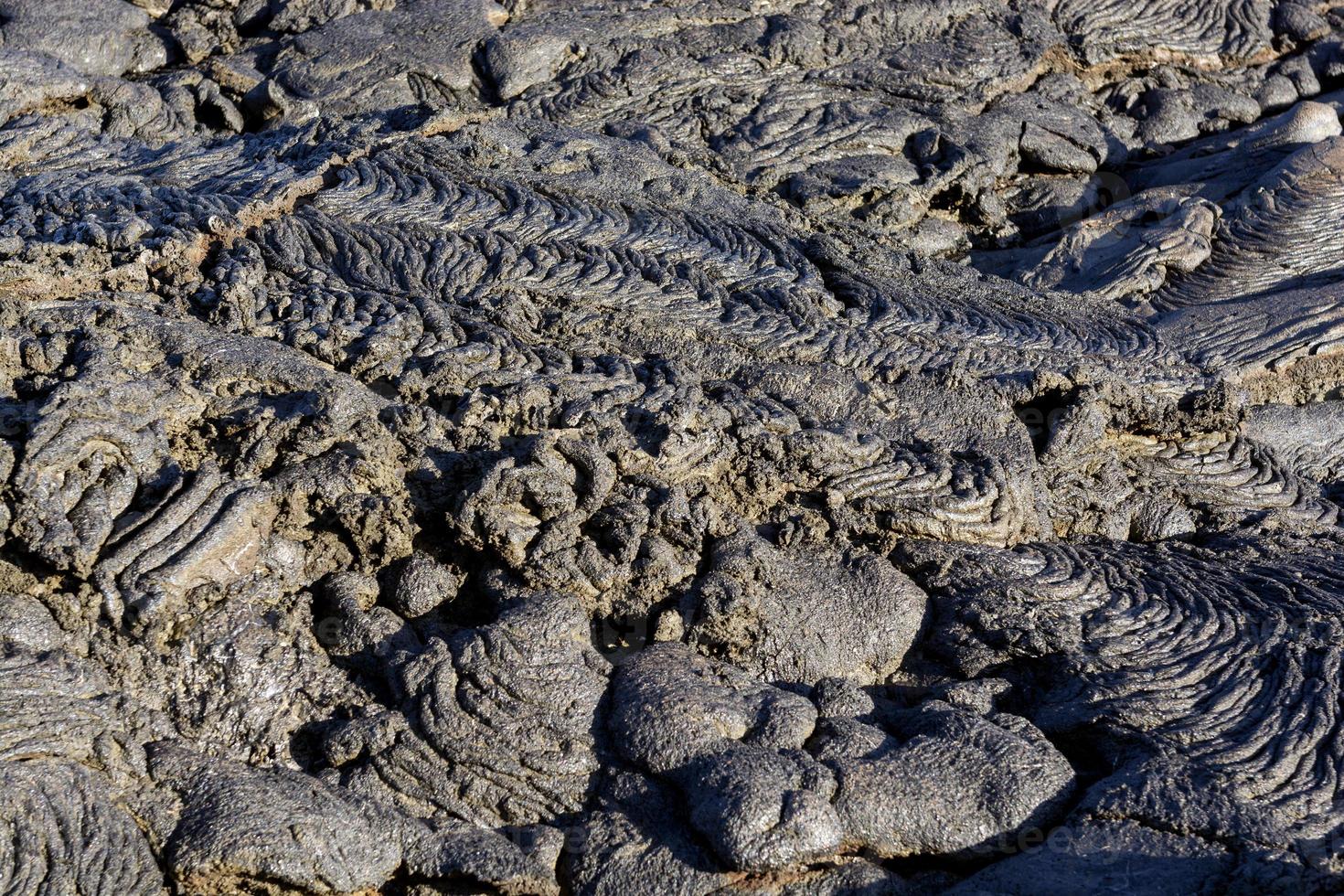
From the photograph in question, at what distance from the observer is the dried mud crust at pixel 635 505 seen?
4711mm

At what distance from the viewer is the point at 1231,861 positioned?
4.51 meters

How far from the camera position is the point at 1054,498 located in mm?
6527

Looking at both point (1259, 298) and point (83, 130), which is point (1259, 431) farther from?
point (83, 130)

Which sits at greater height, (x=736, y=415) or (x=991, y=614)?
(x=736, y=415)

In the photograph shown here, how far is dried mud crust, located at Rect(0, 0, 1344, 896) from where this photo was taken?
4.71m

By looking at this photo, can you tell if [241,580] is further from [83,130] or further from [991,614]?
[83,130]

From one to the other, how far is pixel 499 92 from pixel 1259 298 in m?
5.13

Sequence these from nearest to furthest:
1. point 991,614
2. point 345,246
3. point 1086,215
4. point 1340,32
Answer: point 991,614 → point 345,246 → point 1086,215 → point 1340,32

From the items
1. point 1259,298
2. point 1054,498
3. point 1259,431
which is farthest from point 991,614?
point 1259,298

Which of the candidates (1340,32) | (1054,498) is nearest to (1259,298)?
(1054,498)

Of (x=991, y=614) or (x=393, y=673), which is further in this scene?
(x=991, y=614)

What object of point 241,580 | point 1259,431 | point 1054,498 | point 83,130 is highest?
point 83,130

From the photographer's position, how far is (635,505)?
222 inches

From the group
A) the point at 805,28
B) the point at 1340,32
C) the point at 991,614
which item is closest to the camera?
the point at 991,614
